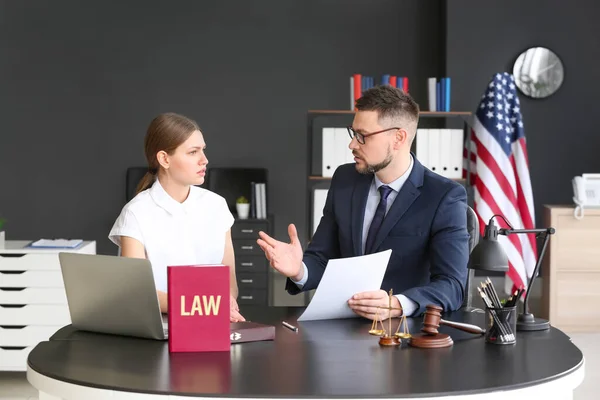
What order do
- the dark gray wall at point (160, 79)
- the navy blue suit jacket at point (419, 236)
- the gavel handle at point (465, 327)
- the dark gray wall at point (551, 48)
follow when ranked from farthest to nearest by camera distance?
the dark gray wall at point (160, 79) < the dark gray wall at point (551, 48) < the navy blue suit jacket at point (419, 236) < the gavel handle at point (465, 327)

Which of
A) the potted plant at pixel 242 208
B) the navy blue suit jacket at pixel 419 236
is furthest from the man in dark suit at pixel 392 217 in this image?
the potted plant at pixel 242 208

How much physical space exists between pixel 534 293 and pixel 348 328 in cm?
523

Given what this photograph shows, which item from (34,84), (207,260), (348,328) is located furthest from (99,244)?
(348,328)

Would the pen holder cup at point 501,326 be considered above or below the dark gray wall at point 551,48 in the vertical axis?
below

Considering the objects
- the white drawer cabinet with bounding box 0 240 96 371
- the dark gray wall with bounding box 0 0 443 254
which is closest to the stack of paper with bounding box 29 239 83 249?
the white drawer cabinet with bounding box 0 240 96 371

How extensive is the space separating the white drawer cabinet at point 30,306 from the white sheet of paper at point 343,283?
253 cm

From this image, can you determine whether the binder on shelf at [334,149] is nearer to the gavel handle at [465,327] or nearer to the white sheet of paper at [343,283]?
the white sheet of paper at [343,283]

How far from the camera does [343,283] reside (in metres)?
2.55

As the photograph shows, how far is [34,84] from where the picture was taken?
7672 mm

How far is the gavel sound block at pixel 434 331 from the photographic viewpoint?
2.26 meters

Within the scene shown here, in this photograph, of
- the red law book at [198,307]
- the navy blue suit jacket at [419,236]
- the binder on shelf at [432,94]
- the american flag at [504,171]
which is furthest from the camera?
the binder on shelf at [432,94]

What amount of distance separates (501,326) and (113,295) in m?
1.02

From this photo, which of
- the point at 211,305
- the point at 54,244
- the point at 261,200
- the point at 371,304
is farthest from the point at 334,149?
the point at 211,305

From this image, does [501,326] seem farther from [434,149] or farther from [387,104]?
[434,149]
